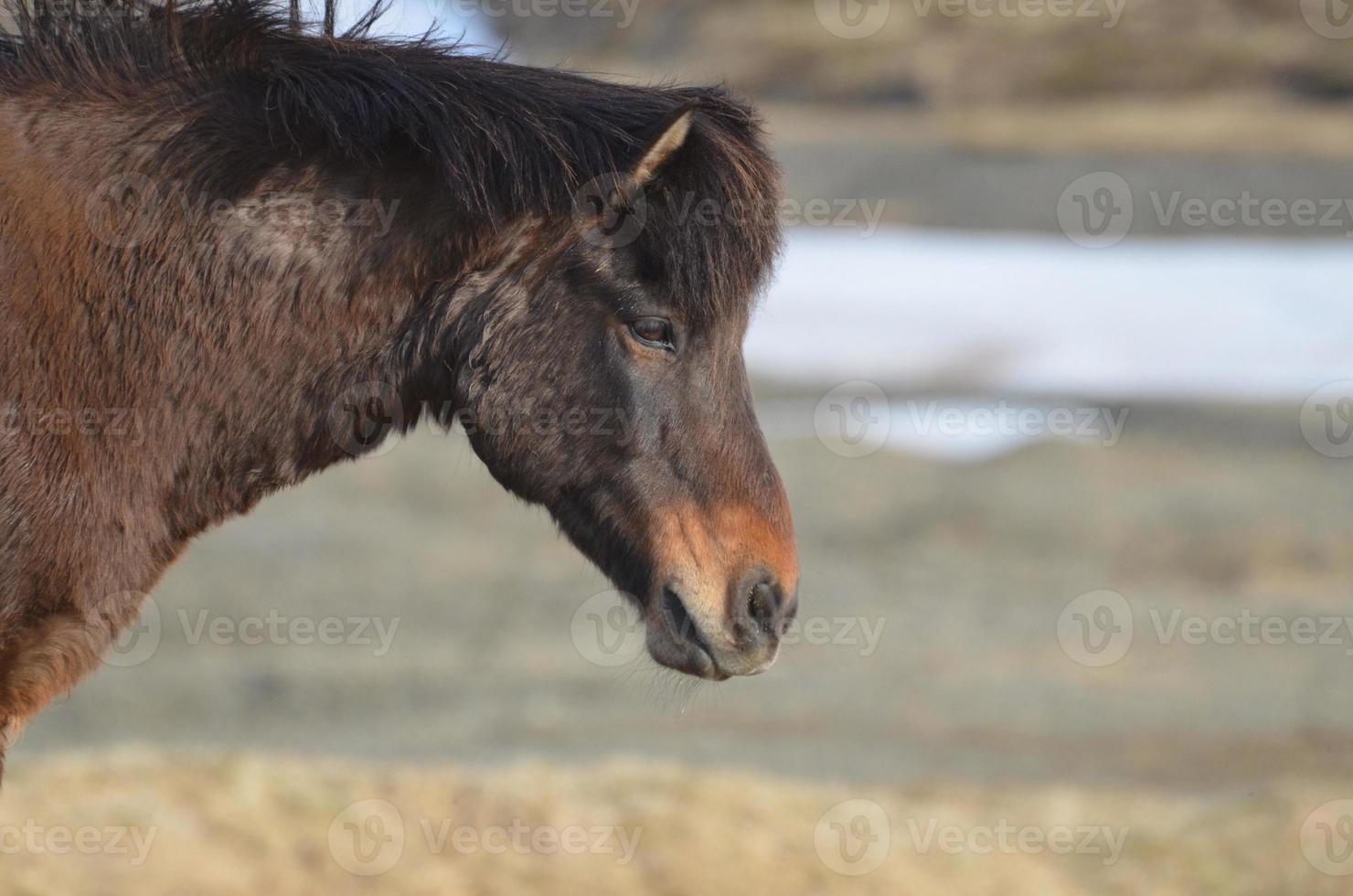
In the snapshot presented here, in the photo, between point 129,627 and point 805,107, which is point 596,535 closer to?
point 129,627

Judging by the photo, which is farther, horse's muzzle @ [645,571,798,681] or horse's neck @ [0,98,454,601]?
horse's muzzle @ [645,571,798,681]

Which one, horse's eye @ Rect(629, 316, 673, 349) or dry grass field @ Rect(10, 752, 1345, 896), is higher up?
horse's eye @ Rect(629, 316, 673, 349)

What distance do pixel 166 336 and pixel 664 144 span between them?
1.16 m

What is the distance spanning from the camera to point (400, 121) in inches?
120

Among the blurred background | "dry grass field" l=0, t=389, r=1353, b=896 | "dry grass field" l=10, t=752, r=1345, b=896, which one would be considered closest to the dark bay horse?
the blurred background

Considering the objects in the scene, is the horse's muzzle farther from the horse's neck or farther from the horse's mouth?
the horse's neck

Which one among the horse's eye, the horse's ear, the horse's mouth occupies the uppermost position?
the horse's ear

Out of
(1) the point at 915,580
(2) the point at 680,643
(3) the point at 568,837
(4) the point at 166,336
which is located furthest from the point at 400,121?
(1) the point at 915,580

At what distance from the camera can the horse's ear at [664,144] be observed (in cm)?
292

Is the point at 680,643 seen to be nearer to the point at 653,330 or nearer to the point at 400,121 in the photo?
the point at 653,330

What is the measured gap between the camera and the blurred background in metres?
5.97

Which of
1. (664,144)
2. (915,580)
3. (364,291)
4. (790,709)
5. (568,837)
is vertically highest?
(664,144)

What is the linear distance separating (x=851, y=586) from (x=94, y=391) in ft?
32.7

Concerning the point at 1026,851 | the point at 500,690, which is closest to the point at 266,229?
the point at 1026,851
